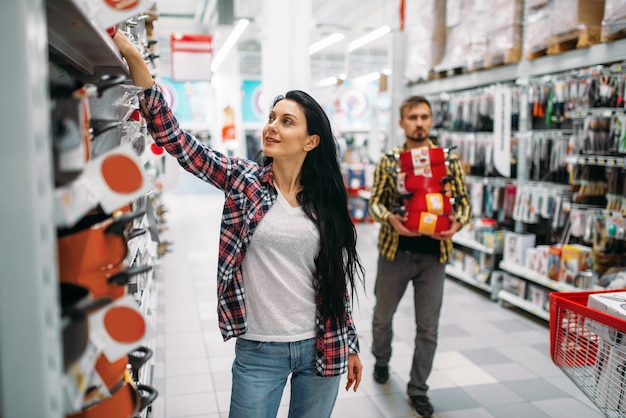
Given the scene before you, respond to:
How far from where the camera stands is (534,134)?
5590mm

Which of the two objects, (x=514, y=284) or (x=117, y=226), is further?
(x=514, y=284)

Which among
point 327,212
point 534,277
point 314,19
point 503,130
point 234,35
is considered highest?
point 314,19

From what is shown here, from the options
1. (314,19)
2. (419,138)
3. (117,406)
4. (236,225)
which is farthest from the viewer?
(314,19)

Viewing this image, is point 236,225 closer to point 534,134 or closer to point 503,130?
point 503,130

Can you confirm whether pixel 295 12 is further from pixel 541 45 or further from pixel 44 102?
pixel 44 102

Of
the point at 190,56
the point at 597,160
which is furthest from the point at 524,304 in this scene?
the point at 190,56

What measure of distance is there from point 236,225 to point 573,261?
377 centimetres

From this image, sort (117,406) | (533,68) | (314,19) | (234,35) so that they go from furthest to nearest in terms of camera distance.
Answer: (314,19) < (234,35) < (533,68) < (117,406)

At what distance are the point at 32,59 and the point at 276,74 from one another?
370cm

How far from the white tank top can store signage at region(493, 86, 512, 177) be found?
13.1 ft

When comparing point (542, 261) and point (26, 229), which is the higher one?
point (26, 229)

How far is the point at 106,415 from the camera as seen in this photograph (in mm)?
1173

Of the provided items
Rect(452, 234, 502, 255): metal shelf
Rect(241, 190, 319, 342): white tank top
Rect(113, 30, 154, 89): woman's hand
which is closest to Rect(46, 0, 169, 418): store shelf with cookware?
Rect(113, 30, 154, 89): woman's hand

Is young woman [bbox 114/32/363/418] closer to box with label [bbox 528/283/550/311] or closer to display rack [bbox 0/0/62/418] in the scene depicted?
display rack [bbox 0/0/62/418]
